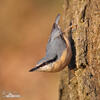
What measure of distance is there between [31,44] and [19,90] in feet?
3.18

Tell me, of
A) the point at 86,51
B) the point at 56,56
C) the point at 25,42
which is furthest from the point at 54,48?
the point at 25,42

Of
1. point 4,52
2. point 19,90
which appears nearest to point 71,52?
point 19,90

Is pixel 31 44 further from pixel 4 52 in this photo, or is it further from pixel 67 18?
pixel 67 18

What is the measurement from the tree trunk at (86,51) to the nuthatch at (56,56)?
0.51 feet

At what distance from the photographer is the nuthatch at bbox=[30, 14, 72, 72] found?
2.85m

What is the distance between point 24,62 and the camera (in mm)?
6215

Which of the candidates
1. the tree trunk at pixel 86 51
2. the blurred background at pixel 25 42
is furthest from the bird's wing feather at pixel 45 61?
the blurred background at pixel 25 42

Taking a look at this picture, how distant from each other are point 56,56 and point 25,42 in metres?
3.43

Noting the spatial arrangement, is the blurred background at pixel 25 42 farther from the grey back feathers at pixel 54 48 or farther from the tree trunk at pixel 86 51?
the grey back feathers at pixel 54 48

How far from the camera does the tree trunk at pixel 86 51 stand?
292 centimetres

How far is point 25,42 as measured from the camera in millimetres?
6289

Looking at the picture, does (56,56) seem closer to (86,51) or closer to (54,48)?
(54,48)

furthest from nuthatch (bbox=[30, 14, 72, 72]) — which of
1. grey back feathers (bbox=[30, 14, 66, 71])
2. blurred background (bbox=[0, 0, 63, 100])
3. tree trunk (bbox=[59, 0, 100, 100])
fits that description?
blurred background (bbox=[0, 0, 63, 100])

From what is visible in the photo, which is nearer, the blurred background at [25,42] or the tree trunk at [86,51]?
the tree trunk at [86,51]
